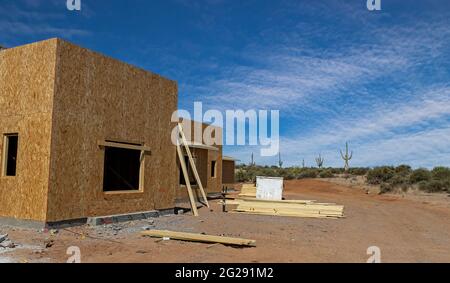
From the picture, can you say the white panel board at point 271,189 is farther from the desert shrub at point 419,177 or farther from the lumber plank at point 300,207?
the desert shrub at point 419,177

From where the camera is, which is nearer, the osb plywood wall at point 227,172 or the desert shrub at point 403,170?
the osb plywood wall at point 227,172

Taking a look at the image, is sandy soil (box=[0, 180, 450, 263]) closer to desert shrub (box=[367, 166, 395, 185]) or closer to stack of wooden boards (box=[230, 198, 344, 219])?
stack of wooden boards (box=[230, 198, 344, 219])

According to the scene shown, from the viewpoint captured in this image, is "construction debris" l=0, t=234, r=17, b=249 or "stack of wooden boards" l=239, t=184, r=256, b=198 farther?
"stack of wooden boards" l=239, t=184, r=256, b=198

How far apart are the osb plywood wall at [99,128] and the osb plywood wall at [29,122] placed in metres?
0.23

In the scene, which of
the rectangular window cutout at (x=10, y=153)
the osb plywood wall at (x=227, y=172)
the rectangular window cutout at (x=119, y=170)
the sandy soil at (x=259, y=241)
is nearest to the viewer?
the sandy soil at (x=259, y=241)

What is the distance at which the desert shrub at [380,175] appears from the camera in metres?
34.6

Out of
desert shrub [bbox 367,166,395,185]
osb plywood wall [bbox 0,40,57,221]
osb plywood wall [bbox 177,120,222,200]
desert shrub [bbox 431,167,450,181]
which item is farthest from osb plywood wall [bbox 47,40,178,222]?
desert shrub [bbox 367,166,395,185]

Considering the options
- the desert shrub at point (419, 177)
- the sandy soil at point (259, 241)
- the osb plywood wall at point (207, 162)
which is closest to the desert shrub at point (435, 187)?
the desert shrub at point (419, 177)

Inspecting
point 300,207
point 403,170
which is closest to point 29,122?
point 300,207

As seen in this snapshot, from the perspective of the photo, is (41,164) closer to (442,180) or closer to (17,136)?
(17,136)

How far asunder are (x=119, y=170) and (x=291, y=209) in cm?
719

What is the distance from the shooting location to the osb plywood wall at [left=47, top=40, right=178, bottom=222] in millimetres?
10430

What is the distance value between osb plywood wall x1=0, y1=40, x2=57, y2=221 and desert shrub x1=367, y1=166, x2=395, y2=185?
30240mm

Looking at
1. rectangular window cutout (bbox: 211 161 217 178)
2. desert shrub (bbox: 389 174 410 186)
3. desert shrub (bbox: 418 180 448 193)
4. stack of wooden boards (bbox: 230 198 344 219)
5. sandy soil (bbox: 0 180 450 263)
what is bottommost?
sandy soil (bbox: 0 180 450 263)
